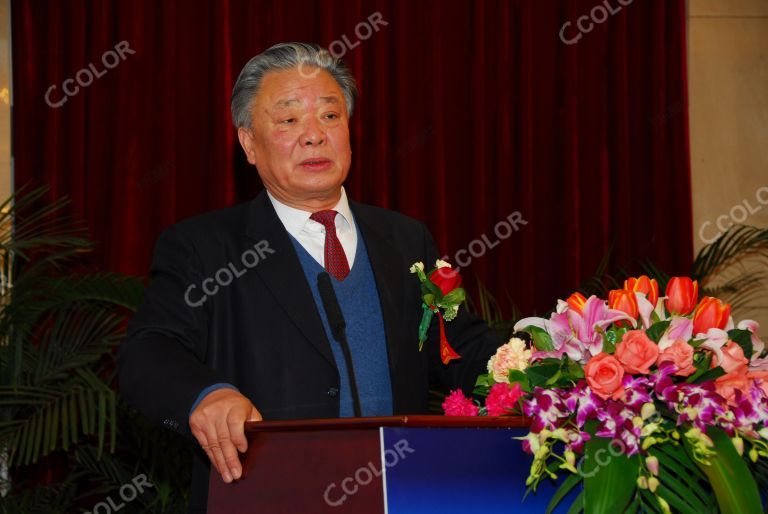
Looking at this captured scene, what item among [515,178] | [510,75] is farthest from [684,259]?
[510,75]

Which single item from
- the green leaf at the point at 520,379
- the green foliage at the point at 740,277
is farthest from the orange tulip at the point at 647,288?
the green foliage at the point at 740,277

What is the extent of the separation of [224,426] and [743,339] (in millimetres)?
801

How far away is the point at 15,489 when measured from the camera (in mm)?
4109

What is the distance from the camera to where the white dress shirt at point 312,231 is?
2.32 metres

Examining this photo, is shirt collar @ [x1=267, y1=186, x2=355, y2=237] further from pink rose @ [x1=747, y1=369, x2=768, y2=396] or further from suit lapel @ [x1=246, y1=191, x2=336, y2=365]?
pink rose @ [x1=747, y1=369, x2=768, y2=396]

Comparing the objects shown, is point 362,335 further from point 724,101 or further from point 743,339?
point 724,101

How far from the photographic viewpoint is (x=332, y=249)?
228 cm

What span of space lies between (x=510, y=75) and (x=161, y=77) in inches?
65.5

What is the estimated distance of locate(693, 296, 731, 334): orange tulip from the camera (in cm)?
156

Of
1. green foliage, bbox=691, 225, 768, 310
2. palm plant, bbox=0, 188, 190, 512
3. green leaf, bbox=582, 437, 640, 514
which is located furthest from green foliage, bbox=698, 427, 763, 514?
green foliage, bbox=691, 225, 768, 310

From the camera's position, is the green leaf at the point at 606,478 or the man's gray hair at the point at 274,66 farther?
the man's gray hair at the point at 274,66

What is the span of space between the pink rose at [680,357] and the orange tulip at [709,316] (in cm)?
9

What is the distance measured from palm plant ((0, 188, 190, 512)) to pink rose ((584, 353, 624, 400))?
2157 millimetres

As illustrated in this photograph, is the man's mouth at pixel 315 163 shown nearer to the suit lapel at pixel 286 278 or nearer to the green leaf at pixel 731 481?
the suit lapel at pixel 286 278
